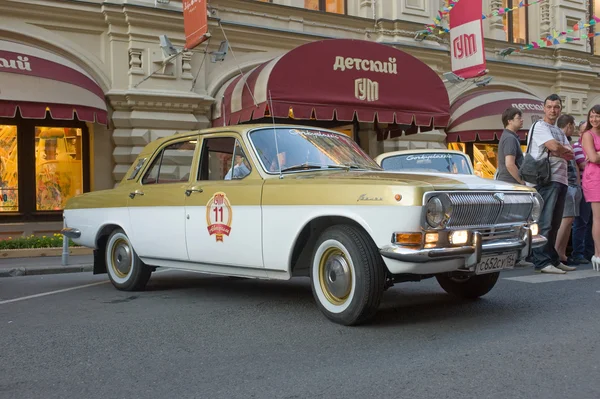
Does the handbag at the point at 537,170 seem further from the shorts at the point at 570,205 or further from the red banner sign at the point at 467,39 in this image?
the red banner sign at the point at 467,39

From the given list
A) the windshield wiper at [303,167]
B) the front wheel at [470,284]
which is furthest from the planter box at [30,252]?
the front wheel at [470,284]

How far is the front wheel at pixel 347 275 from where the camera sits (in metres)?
4.42

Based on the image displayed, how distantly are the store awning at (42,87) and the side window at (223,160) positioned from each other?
21.8 feet

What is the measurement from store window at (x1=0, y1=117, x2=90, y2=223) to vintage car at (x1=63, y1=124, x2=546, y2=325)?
6858mm

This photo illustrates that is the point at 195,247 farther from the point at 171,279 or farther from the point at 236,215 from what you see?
the point at 171,279

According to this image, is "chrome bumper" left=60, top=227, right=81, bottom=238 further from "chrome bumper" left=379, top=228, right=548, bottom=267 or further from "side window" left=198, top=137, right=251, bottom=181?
"chrome bumper" left=379, top=228, right=548, bottom=267

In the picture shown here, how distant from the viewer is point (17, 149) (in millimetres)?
12820

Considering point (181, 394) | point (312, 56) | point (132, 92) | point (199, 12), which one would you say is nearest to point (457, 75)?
point (312, 56)

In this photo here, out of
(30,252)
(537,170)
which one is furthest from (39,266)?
(537,170)

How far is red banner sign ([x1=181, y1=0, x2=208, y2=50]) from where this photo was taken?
12.0 m

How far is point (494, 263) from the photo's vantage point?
15.3 feet

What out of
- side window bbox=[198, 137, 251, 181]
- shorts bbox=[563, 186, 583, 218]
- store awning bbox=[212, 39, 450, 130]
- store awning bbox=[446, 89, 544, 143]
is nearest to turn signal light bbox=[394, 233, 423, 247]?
side window bbox=[198, 137, 251, 181]

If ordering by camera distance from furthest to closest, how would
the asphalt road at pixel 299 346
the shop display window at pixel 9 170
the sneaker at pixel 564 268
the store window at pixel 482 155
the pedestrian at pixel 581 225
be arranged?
the store window at pixel 482 155 → the shop display window at pixel 9 170 → the pedestrian at pixel 581 225 → the sneaker at pixel 564 268 → the asphalt road at pixel 299 346

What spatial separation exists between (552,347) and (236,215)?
108 inches
